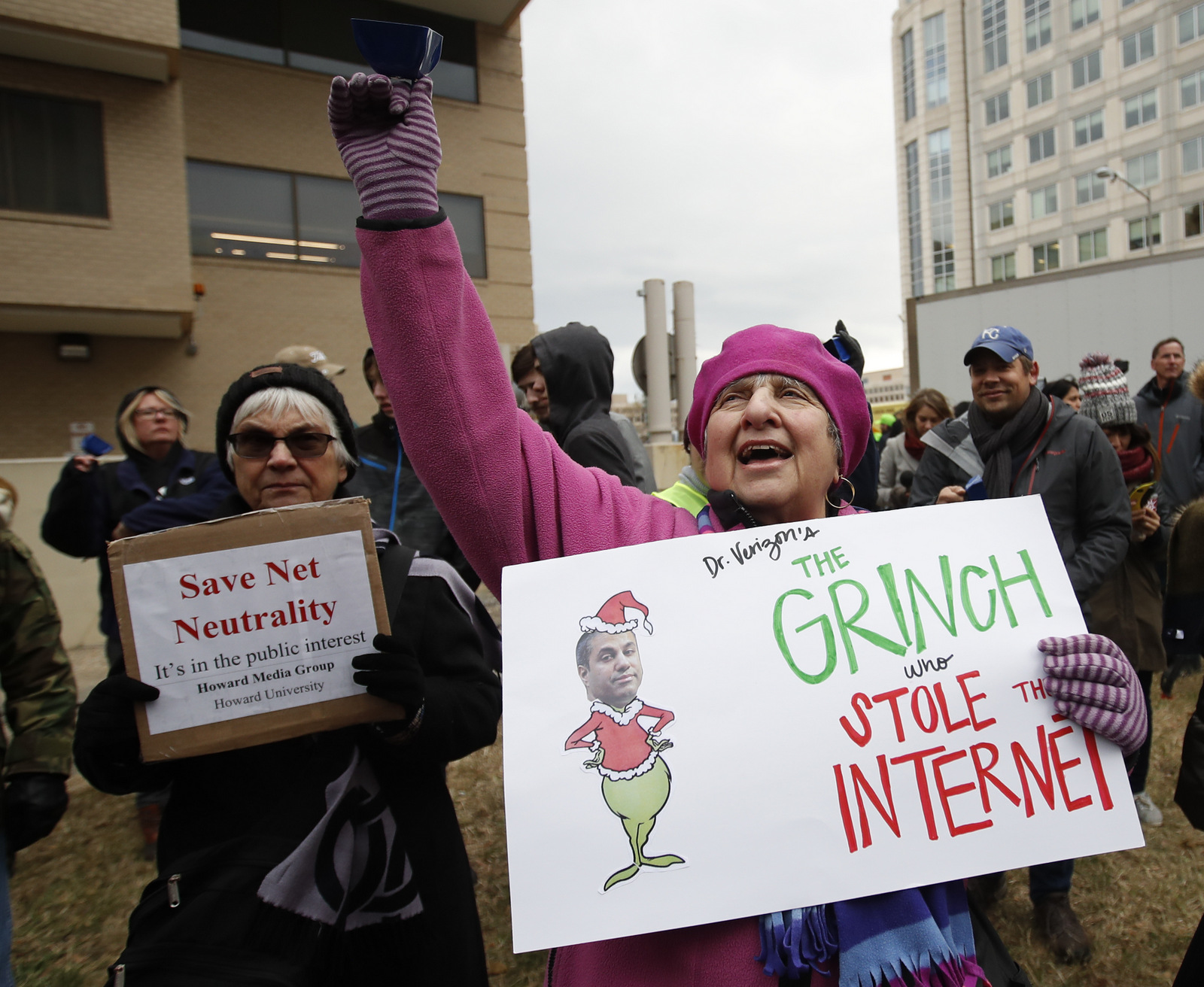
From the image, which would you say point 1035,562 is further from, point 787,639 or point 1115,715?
point 787,639

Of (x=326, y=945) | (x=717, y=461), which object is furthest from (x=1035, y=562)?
(x=326, y=945)

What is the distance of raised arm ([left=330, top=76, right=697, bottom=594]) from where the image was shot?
1.21m

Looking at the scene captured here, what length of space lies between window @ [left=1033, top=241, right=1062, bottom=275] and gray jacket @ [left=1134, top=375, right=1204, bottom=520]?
157ft

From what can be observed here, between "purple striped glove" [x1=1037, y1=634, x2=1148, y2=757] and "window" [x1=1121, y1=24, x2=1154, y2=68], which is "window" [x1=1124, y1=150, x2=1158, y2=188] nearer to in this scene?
"window" [x1=1121, y1=24, x2=1154, y2=68]

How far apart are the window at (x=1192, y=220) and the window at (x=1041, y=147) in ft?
32.6

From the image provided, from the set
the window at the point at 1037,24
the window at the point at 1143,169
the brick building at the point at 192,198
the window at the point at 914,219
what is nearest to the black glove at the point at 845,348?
the brick building at the point at 192,198

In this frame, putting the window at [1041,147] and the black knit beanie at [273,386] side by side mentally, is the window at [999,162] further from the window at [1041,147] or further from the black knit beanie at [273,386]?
the black knit beanie at [273,386]

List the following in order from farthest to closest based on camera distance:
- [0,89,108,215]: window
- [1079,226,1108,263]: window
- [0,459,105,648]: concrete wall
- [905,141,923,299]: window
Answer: [905,141,923,299]: window, [1079,226,1108,263]: window, [0,89,108,215]: window, [0,459,105,648]: concrete wall

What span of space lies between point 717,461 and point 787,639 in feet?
1.35

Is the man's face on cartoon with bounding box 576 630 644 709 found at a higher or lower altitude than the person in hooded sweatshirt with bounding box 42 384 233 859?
lower

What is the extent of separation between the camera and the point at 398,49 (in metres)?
1.20

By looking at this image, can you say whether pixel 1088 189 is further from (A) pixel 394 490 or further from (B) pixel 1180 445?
(A) pixel 394 490

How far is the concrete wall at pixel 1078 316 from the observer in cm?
978

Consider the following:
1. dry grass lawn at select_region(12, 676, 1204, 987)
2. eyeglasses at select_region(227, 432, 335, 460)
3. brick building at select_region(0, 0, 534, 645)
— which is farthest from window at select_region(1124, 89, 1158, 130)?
eyeglasses at select_region(227, 432, 335, 460)
